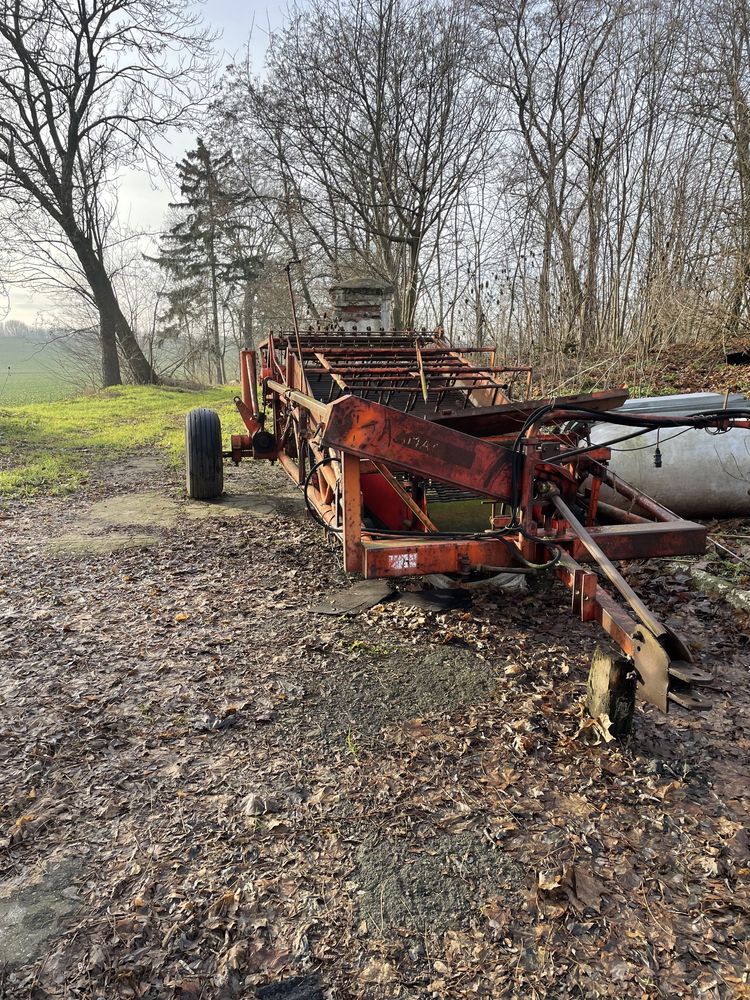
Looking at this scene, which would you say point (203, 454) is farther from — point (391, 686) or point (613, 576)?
point (613, 576)

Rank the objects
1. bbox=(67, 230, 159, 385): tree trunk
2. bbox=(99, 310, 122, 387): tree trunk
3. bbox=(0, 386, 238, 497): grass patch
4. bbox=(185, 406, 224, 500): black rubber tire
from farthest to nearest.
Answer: bbox=(99, 310, 122, 387): tree trunk, bbox=(67, 230, 159, 385): tree trunk, bbox=(0, 386, 238, 497): grass patch, bbox=(185, 406, 224, 500): black rubber tire

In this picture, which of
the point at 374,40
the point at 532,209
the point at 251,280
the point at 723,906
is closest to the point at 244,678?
the point at 723,906

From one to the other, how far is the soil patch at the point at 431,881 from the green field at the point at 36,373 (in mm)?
18687

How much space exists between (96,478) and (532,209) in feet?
38.5

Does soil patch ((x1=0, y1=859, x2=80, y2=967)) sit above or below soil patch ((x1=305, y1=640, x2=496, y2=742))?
below

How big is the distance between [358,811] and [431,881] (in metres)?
0.43

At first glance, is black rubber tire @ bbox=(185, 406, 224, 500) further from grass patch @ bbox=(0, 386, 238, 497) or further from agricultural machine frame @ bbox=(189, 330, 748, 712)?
agricultural machine frame @ bbox=(189, 330, 748, 712)

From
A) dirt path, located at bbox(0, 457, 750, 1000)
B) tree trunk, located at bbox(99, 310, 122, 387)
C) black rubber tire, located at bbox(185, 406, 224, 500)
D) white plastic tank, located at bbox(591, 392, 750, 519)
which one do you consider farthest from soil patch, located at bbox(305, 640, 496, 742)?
tree trunk, located at bbox(99, 310, 122, 387)

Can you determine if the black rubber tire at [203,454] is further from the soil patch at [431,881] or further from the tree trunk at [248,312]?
the tree trunk at [248,312]

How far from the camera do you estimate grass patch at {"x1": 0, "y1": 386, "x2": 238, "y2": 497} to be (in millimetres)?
9078

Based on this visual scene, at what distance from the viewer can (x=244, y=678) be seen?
3619mm

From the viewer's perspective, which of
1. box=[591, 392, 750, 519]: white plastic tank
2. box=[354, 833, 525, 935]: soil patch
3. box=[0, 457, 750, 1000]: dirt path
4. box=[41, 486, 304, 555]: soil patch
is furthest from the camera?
box=[41, 486, 304, 555]: soil patch

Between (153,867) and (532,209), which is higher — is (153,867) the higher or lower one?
the lower one

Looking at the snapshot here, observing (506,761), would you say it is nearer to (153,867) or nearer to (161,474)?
(153,867)
